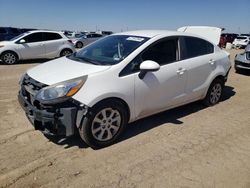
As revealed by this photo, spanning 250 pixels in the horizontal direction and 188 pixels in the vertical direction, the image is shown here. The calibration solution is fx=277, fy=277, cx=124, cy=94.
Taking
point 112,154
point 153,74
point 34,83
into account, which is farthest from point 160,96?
point 34,83

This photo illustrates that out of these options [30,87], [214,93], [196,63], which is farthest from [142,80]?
[214,93]

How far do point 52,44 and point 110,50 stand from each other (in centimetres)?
937

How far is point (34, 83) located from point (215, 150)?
2854 mm

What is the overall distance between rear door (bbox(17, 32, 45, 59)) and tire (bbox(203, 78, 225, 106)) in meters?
9.32

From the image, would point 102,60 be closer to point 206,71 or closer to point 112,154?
point 112,154

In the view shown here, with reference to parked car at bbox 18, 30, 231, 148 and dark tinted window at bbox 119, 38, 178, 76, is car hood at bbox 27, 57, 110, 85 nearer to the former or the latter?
parked car at bbox 18, 30, 231, 148

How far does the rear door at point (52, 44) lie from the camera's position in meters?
13.3

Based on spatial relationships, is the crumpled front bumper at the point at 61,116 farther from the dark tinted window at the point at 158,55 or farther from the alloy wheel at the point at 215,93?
the alloy wheel at the point at 215,93

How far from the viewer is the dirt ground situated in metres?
3.37

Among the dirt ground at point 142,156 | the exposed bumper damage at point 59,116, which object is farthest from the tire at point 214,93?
the exposed bumper damage at point 59,116

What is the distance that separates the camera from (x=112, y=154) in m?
3.95

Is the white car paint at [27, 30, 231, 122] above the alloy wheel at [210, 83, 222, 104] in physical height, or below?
above

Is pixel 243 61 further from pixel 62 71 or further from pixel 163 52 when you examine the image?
pixel 62 71

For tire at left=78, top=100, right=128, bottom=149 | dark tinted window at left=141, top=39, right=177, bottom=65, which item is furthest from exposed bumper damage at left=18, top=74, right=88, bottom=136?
dark tinted window at left=141, top=39, right=177, bottom=65
